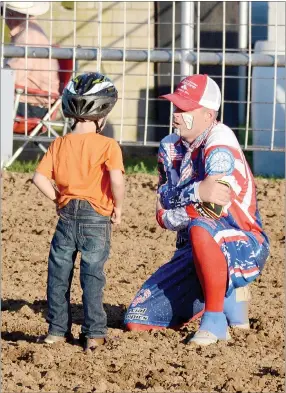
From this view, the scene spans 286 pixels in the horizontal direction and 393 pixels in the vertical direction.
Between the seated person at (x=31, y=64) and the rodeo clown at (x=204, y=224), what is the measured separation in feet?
15.2

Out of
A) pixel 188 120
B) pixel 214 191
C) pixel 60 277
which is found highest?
Answer: pixel 188 120

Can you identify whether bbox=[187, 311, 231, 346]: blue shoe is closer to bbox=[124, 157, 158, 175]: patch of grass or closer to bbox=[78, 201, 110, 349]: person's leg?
bbox=[78, 201, 110, 349]: person's leg

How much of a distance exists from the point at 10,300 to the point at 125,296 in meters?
0.66

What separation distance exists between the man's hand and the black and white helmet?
22.7 inches

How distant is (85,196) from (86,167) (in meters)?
0.13

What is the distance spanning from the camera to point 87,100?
16.8 feet

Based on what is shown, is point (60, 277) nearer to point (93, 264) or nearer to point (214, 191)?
point (93, 264)

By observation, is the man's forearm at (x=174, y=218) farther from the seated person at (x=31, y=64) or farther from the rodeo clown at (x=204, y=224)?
the seated person at (x=31, y=64)

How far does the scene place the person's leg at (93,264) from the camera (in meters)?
5.09

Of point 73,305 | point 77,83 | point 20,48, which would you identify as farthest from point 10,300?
point 20,48

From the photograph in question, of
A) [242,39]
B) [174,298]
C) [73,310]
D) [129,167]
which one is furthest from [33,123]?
[174,298]

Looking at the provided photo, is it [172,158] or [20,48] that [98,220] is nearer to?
[172,158]

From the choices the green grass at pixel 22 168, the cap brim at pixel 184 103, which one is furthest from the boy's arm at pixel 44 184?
the green grass at pixel 22 168

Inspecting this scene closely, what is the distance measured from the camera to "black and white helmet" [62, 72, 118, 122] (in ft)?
16.8
